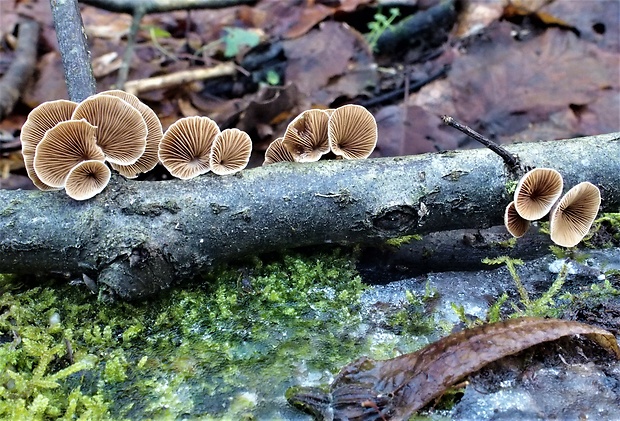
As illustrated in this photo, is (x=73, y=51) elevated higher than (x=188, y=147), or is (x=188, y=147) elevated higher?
(x=73, y=51)

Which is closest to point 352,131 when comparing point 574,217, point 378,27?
point 574,217

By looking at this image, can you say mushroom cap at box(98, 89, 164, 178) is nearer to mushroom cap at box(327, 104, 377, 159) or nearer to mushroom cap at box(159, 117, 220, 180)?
mushroom cap at box(159, 117, 220, 180)

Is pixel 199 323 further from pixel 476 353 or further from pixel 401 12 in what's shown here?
pixel 401 12

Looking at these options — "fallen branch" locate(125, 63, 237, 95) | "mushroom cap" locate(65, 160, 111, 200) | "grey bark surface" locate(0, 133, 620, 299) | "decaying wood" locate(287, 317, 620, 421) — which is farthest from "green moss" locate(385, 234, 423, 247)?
"fallen branch" locate(125, 63, 237, 95)

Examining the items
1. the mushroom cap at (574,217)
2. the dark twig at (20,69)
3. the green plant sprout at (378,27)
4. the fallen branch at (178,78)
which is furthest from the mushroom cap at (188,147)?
the green plant sprout at (378,27)

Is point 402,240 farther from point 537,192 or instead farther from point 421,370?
point 421,370

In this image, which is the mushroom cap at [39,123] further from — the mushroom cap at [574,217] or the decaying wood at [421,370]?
the mushroom cap at [574,217]

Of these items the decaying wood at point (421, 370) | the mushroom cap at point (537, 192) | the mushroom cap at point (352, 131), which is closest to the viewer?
the decaying wood at point (421, 370)
